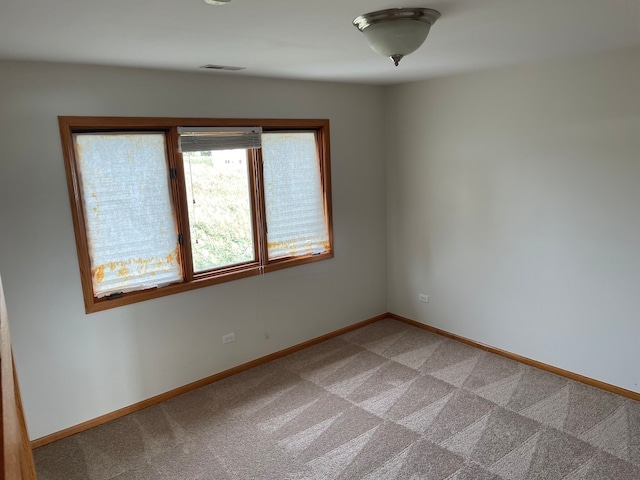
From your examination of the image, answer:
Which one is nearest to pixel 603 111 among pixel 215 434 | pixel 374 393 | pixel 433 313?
pixel 433 313

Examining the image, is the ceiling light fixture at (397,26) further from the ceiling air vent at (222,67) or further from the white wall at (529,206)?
the white wall at (529,206)

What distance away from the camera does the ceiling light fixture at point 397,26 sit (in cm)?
192

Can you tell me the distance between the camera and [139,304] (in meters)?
3.29

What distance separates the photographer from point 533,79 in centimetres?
344

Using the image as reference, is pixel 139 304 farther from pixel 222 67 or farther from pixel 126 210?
pixel 222 67

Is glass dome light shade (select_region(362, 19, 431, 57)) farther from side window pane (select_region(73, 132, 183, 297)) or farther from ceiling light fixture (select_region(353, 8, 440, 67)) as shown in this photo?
side window pane (select_region(73, 132, 183, 297))

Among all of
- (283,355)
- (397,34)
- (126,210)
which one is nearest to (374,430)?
(283,355)

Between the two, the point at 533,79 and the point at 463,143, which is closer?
the point at 533,79

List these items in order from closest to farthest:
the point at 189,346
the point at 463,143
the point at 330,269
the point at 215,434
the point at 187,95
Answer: the point at 215,434, the point at 187,95, the point at 189,346, the point at 463,143, the point at 330,269

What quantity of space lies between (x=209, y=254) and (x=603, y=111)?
3.08 m

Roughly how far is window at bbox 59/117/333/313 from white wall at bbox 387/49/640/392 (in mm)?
969

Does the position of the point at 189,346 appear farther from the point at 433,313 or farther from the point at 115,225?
the point at 433,313

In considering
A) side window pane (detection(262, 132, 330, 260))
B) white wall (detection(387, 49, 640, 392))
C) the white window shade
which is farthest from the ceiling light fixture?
side window pane (detection(262, 132, 330, 260))

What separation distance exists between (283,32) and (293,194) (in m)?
2.00
